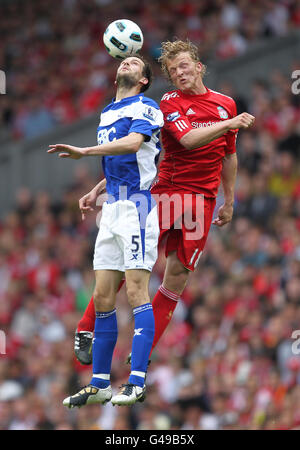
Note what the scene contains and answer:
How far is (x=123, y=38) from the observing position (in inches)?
293

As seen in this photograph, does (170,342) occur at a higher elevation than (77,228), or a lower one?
lower

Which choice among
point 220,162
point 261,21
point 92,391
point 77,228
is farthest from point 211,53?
point 92,391

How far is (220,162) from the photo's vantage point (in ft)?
25.9

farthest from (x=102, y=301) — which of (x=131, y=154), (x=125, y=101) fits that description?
(x=125, y=101)

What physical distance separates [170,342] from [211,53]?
5939 millimetres

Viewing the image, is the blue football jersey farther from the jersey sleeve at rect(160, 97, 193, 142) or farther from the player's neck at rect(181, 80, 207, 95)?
the player's neck at rect(181, 80, 207, 95)

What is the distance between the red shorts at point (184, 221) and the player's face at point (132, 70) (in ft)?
3.29

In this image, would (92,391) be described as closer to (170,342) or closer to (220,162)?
(220,162)

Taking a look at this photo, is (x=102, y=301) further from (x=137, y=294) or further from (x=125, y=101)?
(x=125, y=101)

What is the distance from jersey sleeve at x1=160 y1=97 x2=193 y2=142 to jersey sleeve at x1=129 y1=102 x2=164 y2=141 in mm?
181

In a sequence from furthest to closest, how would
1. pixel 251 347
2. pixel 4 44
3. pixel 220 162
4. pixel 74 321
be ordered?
pixel 4 44 < pixel 74 321 < pixel 251 347 < pixel 220 162

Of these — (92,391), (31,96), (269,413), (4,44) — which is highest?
(4,44)

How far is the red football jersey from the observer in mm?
7590

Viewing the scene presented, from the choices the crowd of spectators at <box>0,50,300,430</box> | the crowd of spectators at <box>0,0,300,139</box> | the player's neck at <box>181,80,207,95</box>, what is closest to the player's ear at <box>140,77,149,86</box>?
the player's neck at <box>181,80,207,95</box>
